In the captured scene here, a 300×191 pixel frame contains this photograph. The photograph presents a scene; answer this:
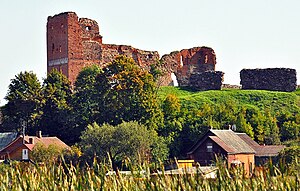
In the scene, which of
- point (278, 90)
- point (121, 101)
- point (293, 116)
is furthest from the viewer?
point (278, 90)

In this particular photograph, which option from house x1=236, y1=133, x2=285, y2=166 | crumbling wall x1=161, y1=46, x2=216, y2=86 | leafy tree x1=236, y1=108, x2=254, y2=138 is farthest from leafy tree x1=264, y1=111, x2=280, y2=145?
crumbling wall x1=161, y1=46, x2=216, y2=86

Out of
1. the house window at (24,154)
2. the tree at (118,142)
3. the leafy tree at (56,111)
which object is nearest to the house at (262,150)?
the tree at (118,142)

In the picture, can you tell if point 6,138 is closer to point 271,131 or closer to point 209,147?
point 209,147

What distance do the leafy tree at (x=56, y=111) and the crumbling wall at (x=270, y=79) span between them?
636 inches

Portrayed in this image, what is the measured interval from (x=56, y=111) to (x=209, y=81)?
15.7 metres

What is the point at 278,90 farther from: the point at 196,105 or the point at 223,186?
the point at 223,186

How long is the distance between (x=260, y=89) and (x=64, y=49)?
14.2 m

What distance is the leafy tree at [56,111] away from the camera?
58.0m

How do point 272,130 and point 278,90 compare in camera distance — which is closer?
point 272,130

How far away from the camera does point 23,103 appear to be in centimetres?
5900

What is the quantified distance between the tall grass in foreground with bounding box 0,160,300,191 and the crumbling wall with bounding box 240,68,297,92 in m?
46.1

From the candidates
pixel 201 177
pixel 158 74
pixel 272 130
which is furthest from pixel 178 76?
pixel 201 177

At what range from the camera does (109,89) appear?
5828 cm

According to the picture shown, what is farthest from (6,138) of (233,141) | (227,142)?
(233,141)
